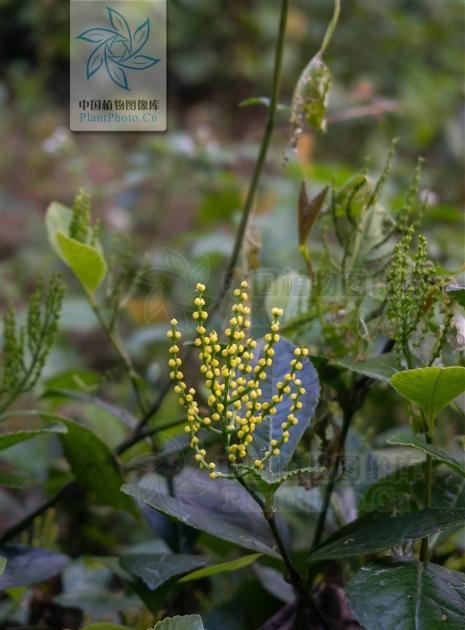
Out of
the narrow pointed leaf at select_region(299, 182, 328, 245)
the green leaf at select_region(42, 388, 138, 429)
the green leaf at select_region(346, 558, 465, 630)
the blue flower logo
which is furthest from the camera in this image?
the blue flower logo

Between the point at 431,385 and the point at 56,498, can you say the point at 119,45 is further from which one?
the point at 431,385

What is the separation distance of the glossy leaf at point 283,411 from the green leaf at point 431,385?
0.31 ft

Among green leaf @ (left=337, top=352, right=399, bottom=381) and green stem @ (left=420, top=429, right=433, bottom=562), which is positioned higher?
green leaf @ (left=337, top=352, right=399, bottom=381)

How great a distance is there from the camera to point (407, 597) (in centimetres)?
64

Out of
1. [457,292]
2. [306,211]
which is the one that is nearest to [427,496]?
[457,292]

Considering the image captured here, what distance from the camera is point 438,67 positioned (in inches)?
142

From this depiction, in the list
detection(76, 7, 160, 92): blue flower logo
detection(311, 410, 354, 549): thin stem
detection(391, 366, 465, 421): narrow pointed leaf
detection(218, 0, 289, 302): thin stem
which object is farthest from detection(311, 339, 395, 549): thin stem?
detection(76, 7, 160, 92): blue flower logo

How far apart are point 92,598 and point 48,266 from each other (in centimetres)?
183

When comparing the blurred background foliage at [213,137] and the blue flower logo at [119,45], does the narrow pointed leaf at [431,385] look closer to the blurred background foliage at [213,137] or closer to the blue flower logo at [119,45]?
the blue flower logo at [119,45]

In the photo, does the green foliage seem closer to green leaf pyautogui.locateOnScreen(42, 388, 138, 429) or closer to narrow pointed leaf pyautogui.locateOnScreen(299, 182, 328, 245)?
green leaf pyautogui.locateOnScreen(42, 388, 138, 429)

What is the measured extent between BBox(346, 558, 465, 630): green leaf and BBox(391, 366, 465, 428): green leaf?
0.13 metres

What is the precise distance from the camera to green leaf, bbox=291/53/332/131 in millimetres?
862

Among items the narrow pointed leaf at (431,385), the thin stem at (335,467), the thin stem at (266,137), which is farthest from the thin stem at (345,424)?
the thin stem at (266,137)

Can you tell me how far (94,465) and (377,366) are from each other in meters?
0.32
